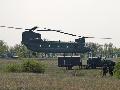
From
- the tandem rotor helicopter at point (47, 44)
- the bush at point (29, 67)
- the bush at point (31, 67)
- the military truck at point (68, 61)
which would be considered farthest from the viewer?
the tandem rotor helicopter at point (47, 44)

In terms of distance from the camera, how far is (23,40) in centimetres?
6788

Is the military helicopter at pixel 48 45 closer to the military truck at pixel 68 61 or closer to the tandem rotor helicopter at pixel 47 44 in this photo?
the tandem rotor helicopter at pixel 47 44

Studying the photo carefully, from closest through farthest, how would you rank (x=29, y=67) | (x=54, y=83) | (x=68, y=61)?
(x=54, y=83) < (x=29, y=67) < (x=68, y=61)

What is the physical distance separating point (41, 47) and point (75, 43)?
825 cm

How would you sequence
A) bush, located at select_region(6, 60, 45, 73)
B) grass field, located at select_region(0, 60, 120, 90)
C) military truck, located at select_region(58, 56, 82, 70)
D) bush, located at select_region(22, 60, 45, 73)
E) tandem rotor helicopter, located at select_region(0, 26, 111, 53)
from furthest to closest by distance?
1. tandem rotor helicopter, located at select_region(0, 26, 111, 53)
2. military truck, located at select_region(58, 56, 82, 70)
3. bush, located at select_region(22, 60, 45, 73)
4. bush, located at select_region(6, 60, 45, 73)
5. grass field, located at select_region(0, 60, 120, 90)

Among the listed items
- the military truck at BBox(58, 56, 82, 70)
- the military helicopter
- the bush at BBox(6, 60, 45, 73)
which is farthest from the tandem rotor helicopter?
the bush at BBox(6, 60, 45, 73)

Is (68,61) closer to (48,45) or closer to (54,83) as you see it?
(48,45)

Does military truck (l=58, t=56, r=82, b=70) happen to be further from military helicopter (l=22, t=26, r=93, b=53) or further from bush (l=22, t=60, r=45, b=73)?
military helicopter (l=22, t=26, r=93, b=53)

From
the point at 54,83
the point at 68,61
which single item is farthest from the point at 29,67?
the point at 54,83

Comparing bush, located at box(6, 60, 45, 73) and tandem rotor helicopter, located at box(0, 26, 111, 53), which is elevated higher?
tandem rotor helicopter, located at box(0, 26, 111, 53)

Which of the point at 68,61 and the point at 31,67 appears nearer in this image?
the point at 31,67

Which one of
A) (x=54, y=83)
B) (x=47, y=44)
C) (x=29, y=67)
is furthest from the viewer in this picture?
(x=47, y=44)

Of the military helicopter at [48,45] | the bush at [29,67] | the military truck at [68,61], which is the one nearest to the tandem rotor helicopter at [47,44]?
the military helicopter at [48,45]

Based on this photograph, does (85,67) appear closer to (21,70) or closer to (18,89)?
(21,70)
